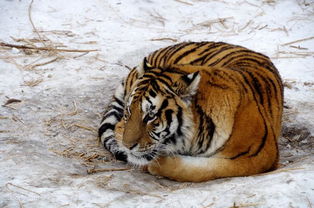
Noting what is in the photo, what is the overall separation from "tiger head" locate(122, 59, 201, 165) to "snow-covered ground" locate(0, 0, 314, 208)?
0.26m

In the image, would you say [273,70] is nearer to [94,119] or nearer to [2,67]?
[94,119]

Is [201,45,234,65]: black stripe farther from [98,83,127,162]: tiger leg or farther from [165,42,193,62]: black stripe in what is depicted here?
[98,83,127,162]: tiger leg

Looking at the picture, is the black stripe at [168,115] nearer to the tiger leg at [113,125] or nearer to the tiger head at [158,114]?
the tiger head at [158,114]

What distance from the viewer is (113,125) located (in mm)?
4168

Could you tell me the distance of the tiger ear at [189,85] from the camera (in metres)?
3.33

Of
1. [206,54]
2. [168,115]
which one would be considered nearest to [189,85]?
[168,115]

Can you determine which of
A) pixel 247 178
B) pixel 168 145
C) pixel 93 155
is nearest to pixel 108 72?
pixel 93 155

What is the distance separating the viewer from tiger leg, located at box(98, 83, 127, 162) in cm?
390

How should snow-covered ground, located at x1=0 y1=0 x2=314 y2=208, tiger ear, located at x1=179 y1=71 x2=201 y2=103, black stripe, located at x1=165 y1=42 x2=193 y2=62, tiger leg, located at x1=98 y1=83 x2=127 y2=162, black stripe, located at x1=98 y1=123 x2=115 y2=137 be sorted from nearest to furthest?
snow-covered ground, located at x1=0 y1=0 x2=314 y2=208 < tiger ear, located at x1=179 y1=71 x2=201 y2=103 < tiger leg, located at x1=98 y1=83 x2=127 y2=162 < black stripe, located at x1=98 y1=123 x2=115 y2=137 < black stripe, located at x1=165 y1=42 x2=193 y2=62

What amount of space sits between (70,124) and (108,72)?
116cm

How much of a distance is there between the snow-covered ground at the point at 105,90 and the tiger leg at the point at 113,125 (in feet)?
0.27

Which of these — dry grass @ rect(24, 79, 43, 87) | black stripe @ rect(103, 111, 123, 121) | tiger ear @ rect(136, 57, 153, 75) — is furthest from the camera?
dry grass @ rect(24, 79, 43, 87)

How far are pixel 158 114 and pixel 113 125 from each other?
799 millimetres

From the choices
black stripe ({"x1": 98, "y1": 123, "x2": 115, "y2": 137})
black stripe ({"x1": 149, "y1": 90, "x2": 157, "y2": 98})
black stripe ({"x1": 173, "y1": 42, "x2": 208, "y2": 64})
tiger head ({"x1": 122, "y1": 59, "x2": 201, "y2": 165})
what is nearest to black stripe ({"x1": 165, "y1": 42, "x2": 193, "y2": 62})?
black stripe ({"x1": 173, "y1": 42, "x2": 208, "y2": 64})
